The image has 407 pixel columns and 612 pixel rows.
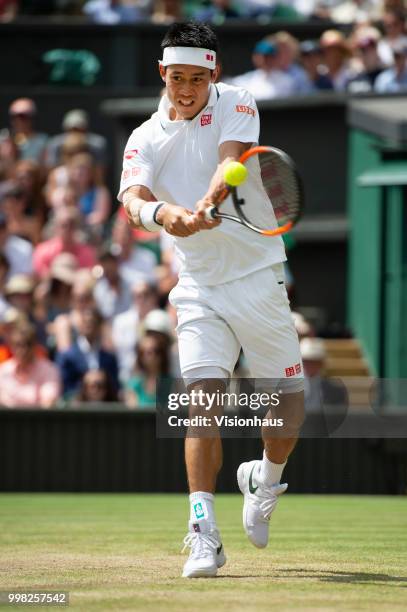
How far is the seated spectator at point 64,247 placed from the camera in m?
13.6

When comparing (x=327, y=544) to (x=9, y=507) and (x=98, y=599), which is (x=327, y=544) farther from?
(x=9, y=507)

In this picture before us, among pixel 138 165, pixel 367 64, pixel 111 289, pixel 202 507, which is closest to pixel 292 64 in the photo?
pixel 367 64

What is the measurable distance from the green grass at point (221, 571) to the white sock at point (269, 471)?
1.17 feet

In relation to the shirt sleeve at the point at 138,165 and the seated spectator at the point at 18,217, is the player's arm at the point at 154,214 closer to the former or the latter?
the shirt sleeve at the point at 138,165

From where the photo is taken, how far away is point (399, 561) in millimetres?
6410

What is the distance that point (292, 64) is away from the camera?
1531cm

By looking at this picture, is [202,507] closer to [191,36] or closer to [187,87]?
[187,87]

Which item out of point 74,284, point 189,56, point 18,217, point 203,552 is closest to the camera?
point 203,552

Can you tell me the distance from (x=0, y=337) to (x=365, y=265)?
3753 millimetres

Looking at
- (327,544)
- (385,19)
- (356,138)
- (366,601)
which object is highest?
(385,19)

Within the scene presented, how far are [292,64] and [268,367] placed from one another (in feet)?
30.7

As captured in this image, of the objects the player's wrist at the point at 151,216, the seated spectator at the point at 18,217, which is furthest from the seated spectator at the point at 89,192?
the player's wrist at the point at 151,216

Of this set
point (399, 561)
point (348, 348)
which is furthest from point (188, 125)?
point (348, 348)

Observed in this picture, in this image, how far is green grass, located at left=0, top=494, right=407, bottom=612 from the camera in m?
5.18
